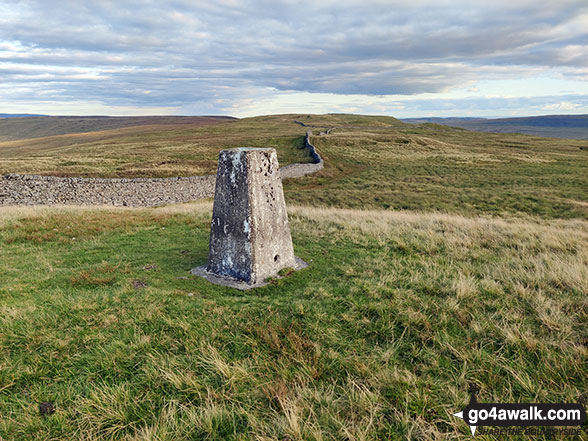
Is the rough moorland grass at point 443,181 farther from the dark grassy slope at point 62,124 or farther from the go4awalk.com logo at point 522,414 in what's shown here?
the dark grassy slope at point 62,124

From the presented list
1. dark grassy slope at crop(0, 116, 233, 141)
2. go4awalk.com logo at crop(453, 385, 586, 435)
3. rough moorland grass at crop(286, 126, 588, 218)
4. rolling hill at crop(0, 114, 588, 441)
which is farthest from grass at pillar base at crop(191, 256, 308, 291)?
dark grassy slope at crop(0, 116, 233, 141)

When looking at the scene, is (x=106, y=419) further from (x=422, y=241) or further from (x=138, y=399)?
(x=422, y=241)

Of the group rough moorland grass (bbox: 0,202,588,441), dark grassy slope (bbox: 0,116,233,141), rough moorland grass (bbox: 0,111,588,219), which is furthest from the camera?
dark grassy slope (bbox: 0,116,233,141)

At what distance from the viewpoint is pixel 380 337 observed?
432 centimetres

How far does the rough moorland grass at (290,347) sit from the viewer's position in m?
2.95

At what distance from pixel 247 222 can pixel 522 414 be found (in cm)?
496

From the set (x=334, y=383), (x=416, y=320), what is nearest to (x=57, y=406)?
(x=334, y=383)

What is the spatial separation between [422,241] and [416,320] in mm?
4991

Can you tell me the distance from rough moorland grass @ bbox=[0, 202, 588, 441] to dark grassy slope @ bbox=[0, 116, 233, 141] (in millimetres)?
148211

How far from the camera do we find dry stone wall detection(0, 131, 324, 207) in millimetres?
21672

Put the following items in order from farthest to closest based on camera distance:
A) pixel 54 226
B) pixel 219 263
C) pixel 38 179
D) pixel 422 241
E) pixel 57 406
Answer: pixel 38 179 < pixel 54 226 < pixel 422 241 < pixel 219 263 < pixel 57 406

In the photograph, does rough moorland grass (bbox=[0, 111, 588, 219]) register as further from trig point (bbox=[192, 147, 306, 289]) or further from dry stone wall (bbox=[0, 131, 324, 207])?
trig point (bbox=[192, 147, 306, 289])

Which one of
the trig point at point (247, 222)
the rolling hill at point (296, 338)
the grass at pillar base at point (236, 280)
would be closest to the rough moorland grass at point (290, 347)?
the rolling hill at point (296, 338)

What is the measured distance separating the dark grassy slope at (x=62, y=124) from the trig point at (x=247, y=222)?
147 meters
